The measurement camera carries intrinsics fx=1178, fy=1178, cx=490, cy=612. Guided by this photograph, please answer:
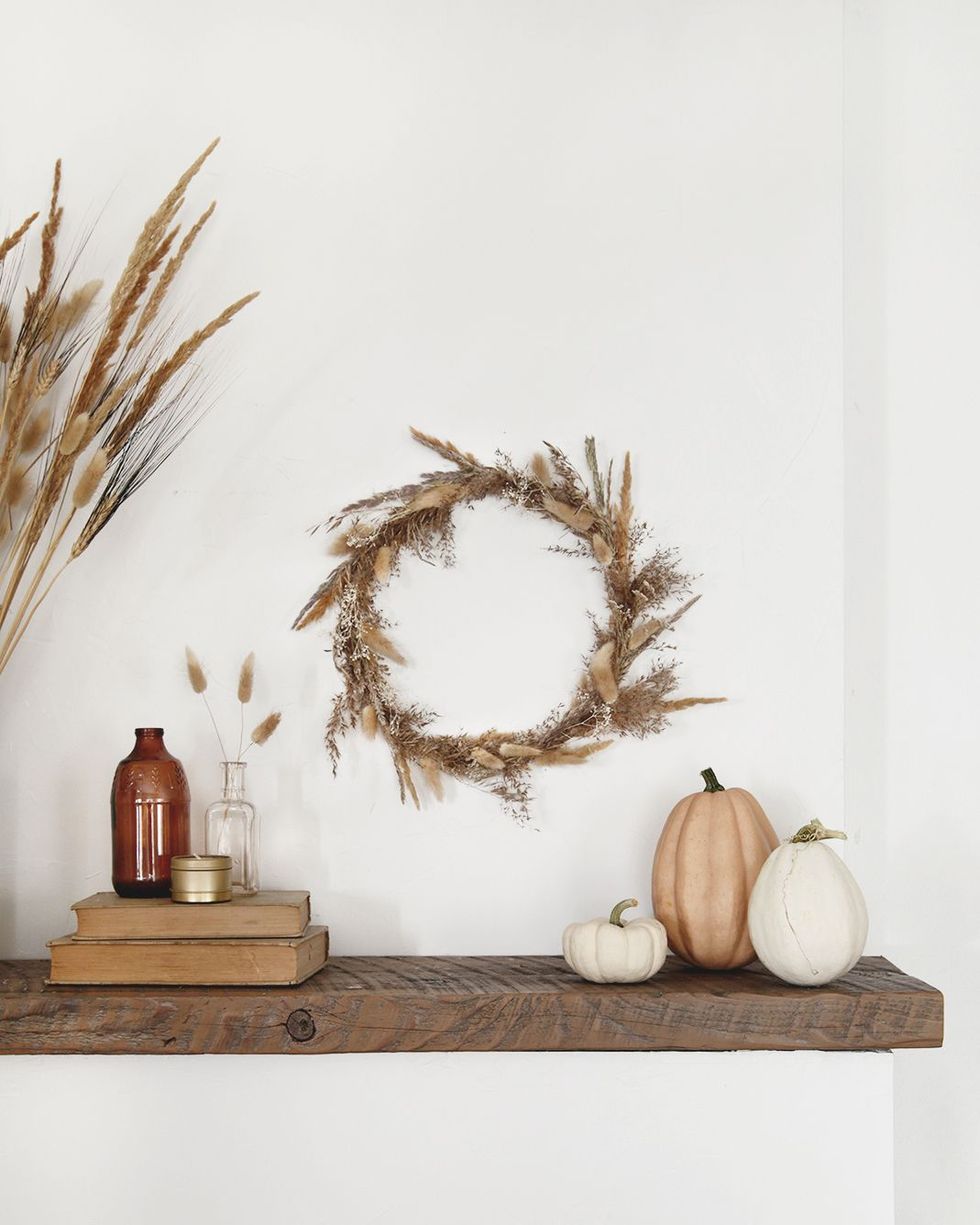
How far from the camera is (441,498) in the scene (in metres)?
1.49

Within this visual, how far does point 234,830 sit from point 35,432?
21.9 inches

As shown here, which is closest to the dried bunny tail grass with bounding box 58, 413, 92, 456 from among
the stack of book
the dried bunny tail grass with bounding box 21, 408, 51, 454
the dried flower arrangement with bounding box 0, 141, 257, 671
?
the dried flower arrangement with bounding box 0, 141, 257, 671

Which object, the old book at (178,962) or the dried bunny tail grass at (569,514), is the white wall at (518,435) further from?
the old book at (178,962)

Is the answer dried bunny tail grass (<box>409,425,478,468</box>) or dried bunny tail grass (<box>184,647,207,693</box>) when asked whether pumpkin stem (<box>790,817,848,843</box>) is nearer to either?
dried bunny tail grass (<box>409,425,478,468</box>)

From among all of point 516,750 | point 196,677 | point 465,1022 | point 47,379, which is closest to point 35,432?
point 47,379

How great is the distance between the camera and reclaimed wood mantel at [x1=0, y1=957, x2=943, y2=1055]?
1246mm

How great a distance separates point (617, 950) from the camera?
129 cm

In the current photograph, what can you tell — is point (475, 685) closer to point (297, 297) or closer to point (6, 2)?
point (297, 297)

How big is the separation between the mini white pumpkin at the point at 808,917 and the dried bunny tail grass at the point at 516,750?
328mm

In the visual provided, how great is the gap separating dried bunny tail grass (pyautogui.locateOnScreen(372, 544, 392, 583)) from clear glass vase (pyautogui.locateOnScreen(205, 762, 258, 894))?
29 centimetres

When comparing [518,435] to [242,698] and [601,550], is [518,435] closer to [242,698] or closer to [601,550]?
[601,550]

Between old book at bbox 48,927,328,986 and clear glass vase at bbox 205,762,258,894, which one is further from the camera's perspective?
clear glass vase at bbox 205,762,258,894

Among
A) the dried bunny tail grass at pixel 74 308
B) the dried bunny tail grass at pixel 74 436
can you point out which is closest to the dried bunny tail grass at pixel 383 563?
the dried bunny tail grass at pixel 74 436

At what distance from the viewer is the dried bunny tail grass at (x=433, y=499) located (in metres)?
1.49
